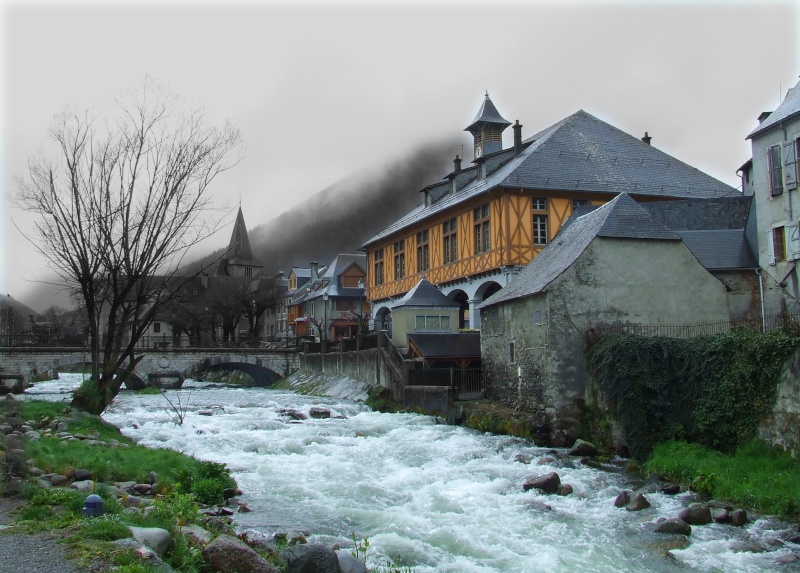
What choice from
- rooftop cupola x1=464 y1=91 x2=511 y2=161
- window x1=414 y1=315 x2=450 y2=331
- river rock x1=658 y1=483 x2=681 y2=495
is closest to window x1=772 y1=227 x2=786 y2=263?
river rock x1=658 y1=483 x2=681 y2=495

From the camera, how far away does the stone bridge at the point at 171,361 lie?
136 ft

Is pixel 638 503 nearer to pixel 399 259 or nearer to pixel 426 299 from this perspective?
pixel 426 299

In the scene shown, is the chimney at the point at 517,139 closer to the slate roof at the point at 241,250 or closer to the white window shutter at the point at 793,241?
the white window shutter at the point at 793,241

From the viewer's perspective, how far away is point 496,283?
101 feet

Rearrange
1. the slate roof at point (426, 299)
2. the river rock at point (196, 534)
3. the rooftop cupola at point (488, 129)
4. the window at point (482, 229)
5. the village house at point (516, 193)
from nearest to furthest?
the river rock at point (196, 534)
the slate roof at point (426, 299)
the village house at point (516, 193)
the window at point (482, 229)
the rooftop cupola at point (488, 129)

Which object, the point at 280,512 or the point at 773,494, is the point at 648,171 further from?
the point at 280,512

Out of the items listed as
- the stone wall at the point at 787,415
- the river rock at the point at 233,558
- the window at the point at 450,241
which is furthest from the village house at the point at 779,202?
the river rock at the point at 233,558

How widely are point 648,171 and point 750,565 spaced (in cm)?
A: 2600

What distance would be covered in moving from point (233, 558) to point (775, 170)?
17.9 meters

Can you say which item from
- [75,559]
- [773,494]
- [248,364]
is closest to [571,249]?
[773,494]

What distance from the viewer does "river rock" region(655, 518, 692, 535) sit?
374 inches

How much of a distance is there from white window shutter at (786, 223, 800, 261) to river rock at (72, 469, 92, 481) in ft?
55.7

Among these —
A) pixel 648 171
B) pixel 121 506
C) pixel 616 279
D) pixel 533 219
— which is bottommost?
pixel 121 506

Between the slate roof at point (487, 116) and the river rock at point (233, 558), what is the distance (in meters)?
34.1
